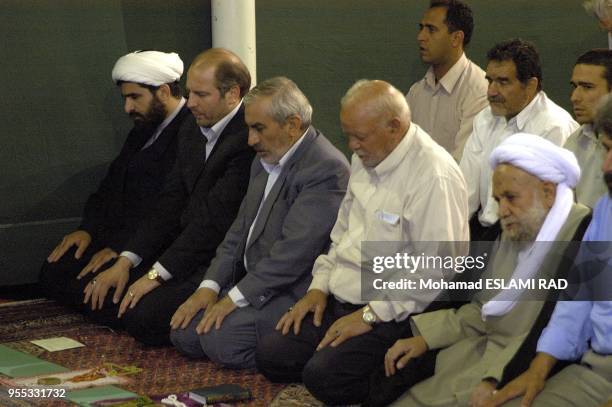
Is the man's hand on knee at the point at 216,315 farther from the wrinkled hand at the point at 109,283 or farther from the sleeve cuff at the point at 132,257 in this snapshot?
the sleeve cuff at the point at 132,257

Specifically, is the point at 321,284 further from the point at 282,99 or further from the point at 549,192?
the point at 549,192

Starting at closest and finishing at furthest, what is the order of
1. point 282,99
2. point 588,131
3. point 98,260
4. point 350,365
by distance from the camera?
point 350,365
point 588,131
point 282,99
point 98,260

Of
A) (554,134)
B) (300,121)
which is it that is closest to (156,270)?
(300,121)

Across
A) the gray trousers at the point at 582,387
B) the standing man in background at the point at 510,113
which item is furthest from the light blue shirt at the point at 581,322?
the standing man in background at the point at 510,113

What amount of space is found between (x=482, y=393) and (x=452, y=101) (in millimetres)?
3172

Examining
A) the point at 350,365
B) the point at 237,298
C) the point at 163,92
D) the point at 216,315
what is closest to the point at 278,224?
the point at 237,298

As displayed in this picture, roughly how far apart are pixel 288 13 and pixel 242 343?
118 inches

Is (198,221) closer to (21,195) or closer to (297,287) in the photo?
(297,287)

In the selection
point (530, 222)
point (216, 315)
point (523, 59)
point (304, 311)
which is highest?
point (523, 59)

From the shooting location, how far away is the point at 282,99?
5340 millimetres

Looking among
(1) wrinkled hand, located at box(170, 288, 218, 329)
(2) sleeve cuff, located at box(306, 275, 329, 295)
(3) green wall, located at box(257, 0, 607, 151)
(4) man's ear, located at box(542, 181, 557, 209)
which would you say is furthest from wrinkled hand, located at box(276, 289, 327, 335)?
(3) green wall, located at box(257, 0, 607, 151)

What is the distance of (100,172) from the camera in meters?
7.36

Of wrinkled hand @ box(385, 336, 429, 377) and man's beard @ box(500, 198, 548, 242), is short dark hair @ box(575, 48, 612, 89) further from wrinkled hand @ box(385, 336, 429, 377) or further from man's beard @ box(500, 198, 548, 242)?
wrinkled hand @ box(385, 336, 429, 377)

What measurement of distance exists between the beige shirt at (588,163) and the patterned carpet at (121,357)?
4.79 ft
